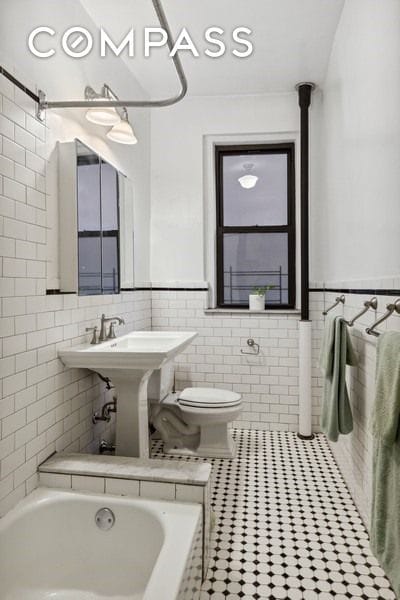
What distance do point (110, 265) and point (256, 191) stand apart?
1.77 m

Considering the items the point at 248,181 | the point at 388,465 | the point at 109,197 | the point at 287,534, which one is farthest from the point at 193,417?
the point at 248,181

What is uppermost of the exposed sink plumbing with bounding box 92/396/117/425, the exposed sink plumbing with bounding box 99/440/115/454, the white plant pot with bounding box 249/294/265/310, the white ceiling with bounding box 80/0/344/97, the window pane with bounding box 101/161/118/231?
the white ceiling with bounding box 80/0/344/97

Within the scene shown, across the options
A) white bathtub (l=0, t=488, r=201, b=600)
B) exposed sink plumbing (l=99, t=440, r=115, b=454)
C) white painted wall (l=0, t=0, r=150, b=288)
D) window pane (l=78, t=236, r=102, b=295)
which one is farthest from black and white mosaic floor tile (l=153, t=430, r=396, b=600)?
white painted wall (l=0, t=0, r=150, b=288)

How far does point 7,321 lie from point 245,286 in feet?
8.05

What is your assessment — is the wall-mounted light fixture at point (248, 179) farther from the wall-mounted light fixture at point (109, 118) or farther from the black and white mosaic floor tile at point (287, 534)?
the black and white mosaic floor tile at point (287, 534)

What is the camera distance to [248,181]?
3771 millimetres

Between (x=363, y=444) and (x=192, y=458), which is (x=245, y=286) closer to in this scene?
(x=192, y=458)

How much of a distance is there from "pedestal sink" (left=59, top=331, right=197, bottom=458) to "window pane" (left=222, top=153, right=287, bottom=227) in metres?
1.58

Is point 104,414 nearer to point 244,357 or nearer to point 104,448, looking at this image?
point 104,448

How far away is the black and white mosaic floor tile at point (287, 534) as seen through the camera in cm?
171

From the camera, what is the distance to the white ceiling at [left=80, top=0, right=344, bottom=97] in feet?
8.07

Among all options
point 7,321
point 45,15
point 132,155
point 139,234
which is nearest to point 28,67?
point 45,15

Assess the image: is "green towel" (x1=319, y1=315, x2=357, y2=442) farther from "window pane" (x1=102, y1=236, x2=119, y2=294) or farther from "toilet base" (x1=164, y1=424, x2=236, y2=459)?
"window pane" (x1=102, y1=236, x2=119, y2=294)

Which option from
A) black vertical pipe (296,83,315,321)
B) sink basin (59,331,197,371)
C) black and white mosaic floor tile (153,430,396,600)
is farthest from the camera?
black vertical pipe (296,83,315,321)
